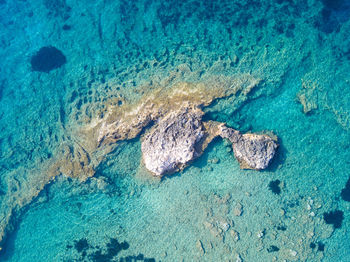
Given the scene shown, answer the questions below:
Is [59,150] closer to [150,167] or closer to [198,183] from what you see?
[150,167]

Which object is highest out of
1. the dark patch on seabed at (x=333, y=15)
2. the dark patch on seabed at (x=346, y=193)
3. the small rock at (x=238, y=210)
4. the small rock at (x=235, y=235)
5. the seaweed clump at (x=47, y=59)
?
the seaweed clump at (x=47, y=59)

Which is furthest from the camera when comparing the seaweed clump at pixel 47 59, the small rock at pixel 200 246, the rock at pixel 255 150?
the seaweed clump at pixel 47 59

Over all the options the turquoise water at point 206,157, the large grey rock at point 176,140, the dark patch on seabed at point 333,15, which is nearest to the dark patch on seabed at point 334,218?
the turquoise water at point 206,157

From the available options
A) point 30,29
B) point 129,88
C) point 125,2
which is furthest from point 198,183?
point 30,29

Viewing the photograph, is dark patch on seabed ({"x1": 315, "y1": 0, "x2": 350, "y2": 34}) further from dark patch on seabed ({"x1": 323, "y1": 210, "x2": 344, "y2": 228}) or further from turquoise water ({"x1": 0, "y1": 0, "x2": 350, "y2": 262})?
dark patch on seabed ({"x1": 323, "y1": 210, "x2": 344, "y2": 228})

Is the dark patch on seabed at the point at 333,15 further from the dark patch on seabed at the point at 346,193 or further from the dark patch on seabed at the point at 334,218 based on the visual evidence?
the dark patch on seabed at the point at 334,218

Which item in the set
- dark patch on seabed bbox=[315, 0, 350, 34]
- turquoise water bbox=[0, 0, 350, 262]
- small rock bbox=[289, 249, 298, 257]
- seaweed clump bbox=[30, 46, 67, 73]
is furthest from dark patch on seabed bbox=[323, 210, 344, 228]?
seaweed clump bbox=[30, 46, 67, 73]
